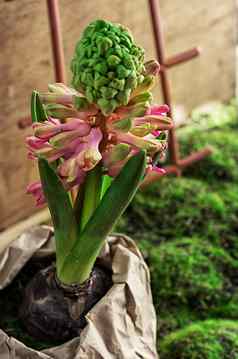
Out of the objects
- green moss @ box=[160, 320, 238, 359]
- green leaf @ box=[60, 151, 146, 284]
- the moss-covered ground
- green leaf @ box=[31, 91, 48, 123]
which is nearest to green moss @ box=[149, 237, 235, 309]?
the moss-covered ground

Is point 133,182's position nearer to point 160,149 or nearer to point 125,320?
point 160,149

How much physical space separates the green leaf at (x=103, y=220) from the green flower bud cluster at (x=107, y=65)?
86 mm

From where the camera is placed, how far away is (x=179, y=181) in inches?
69.8

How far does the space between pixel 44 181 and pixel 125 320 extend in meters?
0.27

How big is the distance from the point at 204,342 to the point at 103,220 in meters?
0.45

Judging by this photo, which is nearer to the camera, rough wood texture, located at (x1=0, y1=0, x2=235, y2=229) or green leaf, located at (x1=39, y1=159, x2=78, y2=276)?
green leaf, located at (x1=39, y1=159, x2=78, y2=276)

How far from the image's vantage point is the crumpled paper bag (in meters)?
1.00

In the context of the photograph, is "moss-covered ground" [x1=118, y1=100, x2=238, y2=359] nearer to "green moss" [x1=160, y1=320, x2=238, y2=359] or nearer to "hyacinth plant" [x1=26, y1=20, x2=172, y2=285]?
"green moss" [x1=160, y1=320, x2=238, y2=359]

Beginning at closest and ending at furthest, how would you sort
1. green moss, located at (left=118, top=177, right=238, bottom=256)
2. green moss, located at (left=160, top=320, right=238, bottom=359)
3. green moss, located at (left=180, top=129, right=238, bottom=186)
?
green moss, located at (left=160, top=320, right=238, bottom=359) < green moss, located at (left=118, top=177, right=238, bottom=256) < green moss, located at (left=180, top=129, right=238, bottom=186)

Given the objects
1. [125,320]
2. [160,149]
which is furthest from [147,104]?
[125,320]

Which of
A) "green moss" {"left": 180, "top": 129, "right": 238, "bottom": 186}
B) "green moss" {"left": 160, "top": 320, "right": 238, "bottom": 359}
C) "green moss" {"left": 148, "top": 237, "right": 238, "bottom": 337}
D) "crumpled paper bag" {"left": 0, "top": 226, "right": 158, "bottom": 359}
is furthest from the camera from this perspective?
"green moss" {"left": 180, "top": 129, "right": 238, "bottom": 186}

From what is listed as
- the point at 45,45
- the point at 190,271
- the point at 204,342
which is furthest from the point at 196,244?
the point at 45,45

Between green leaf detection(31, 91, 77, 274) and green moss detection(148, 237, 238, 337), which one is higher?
green leaf detection(31, 91, 77, 274)

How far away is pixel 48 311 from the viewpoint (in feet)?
3.46
